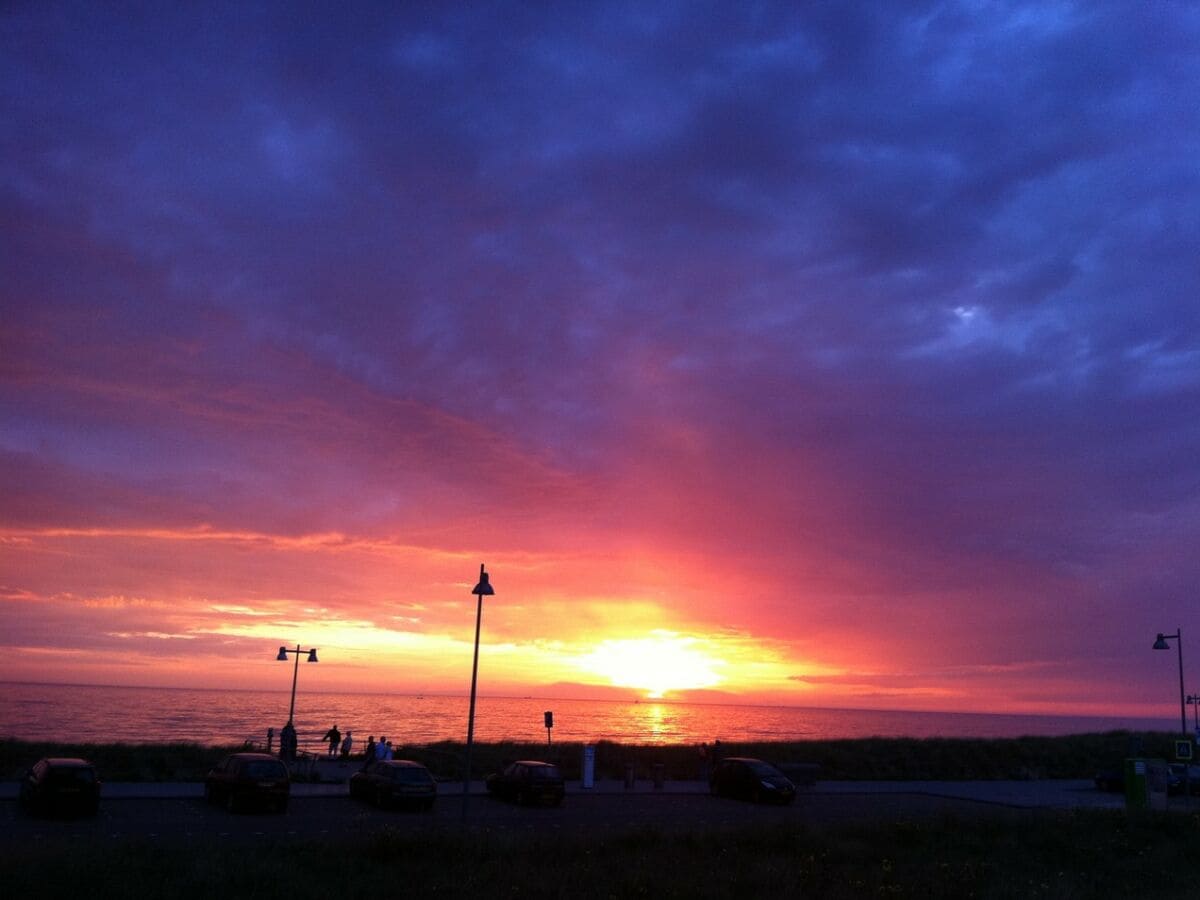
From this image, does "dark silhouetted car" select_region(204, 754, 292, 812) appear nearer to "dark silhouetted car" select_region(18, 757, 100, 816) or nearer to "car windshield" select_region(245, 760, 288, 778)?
"car windshield" select_region(245, 760, 288, 778)

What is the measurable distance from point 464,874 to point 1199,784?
133 ft

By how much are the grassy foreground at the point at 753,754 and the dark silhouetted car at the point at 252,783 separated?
9.42 metres

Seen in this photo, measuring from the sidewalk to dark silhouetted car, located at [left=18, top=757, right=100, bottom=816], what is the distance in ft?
13.4

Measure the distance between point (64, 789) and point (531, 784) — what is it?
1386 centimetres

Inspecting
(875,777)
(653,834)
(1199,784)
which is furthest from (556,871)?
(1199,784)

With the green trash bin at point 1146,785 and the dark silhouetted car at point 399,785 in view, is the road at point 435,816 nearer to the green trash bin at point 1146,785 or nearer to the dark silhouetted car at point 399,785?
the dark silhouetted car at point 399,785

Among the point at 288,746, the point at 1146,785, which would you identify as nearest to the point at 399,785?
the point at 288,746

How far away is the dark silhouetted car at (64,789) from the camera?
2536 cm

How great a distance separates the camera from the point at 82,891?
15.3 m

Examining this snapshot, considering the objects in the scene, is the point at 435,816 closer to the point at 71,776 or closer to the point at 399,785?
the point at 399,785

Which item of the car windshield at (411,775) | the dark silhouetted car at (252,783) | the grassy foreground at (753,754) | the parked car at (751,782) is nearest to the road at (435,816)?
the dark silhouetted car at (252,783)

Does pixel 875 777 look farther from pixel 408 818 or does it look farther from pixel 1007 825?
pixel 408 818

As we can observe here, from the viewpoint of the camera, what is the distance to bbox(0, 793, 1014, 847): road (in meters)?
23.3

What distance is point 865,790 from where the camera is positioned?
4241 cm
